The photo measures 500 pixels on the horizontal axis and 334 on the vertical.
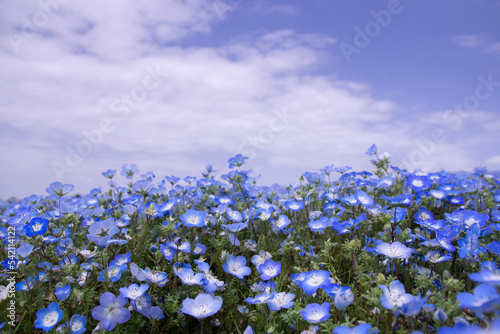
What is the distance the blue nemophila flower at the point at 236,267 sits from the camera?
8.90 ft

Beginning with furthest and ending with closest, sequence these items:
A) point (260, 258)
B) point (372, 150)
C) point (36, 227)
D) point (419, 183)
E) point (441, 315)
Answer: point (372, 150) → point (419, 183) → point (36, 227) → point (260, 258) → point (441, 315)

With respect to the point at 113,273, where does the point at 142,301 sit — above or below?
below

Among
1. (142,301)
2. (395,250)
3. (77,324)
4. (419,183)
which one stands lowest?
(77,324)

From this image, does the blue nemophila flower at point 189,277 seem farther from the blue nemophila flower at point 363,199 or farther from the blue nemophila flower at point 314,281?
the blue nemophila flower at point 363,199

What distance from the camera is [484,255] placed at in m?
2.40

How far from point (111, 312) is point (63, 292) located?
0.38 meters

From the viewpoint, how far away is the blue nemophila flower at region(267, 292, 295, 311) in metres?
2.23

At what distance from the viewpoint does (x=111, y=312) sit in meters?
2.31

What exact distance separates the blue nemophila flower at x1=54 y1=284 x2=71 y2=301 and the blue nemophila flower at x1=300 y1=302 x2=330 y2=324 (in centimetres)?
148

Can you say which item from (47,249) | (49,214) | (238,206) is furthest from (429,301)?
(49,214)

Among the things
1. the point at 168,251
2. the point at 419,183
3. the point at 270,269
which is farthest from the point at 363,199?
the point at 168,251

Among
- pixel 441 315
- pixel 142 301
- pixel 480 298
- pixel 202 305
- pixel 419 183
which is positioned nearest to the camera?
pixel 480 298

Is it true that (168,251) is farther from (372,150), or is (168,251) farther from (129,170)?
(372,150)

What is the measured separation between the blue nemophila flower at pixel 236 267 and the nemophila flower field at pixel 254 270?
0.01m
